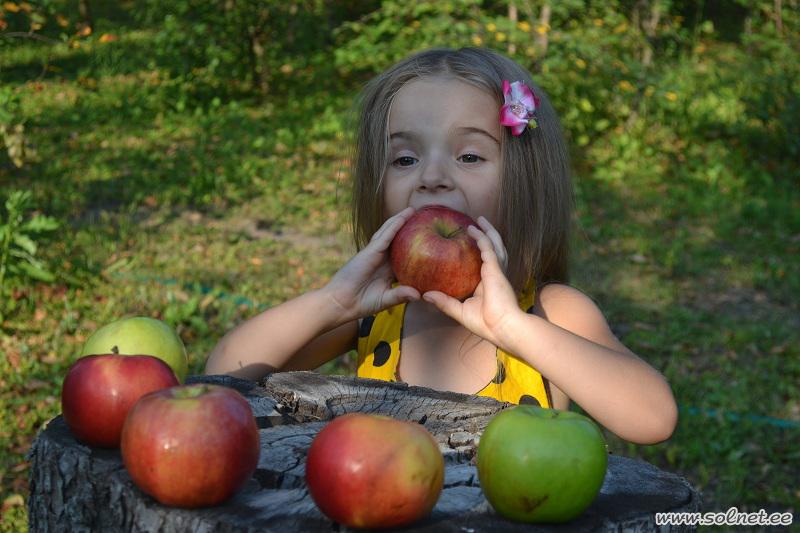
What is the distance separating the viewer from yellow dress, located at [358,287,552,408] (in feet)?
8.07

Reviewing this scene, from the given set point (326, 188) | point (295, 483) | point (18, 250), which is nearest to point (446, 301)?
point (295, 483)

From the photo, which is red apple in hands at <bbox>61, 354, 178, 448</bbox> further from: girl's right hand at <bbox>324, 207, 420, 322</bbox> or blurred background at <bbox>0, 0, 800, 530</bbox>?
blurred background at <bbox>0, 0, 800, 530</bbox>

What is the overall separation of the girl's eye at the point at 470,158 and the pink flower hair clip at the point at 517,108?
0.11 meters

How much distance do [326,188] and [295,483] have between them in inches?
228

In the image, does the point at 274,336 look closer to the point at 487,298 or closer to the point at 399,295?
the point at 399,295

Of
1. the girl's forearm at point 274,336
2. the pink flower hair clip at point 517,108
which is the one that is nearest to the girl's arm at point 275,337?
the girl's forearm at point 274,336

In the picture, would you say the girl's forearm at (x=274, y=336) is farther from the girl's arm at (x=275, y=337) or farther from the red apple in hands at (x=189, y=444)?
the red apple in hands at (x=189, y=444)

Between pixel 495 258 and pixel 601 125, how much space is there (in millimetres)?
6534

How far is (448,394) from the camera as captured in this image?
212cm

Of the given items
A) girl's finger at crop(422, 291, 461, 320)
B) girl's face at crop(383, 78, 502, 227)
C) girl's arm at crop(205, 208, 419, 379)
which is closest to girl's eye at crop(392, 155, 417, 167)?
girl's face at crop(383, 78, 502, 227)

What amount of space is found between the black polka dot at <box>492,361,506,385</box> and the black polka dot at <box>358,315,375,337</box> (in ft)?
1.36

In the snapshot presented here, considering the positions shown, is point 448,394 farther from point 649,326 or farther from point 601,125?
point 601,125

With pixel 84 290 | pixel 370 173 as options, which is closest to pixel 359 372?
pixel 370 173

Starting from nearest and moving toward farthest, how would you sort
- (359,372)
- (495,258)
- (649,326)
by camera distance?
(495,258) → (359,372) → (649,326)
